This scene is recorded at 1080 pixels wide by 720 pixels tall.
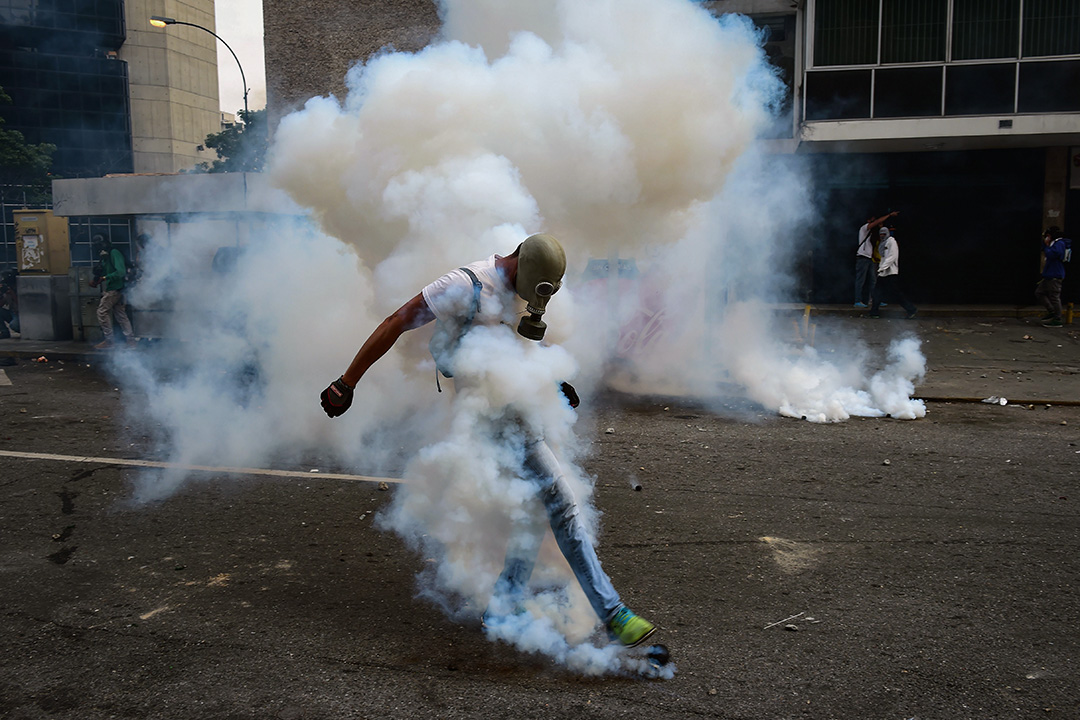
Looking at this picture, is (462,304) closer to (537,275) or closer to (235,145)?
(537,275)

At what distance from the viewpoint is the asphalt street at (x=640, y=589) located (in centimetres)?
269

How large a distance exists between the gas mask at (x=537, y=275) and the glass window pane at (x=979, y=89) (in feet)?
42.6

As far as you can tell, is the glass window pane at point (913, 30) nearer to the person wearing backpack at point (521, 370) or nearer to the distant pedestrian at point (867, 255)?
the distant pedestrian at point (867, 255)

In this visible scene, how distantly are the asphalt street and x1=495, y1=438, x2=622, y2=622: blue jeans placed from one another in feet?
0.82

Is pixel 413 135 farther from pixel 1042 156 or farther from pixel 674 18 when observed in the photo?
pixel 1042 156

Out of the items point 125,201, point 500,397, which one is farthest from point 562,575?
point 125,201

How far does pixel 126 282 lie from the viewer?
11945mm

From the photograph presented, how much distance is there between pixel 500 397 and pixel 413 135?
86.3 inches

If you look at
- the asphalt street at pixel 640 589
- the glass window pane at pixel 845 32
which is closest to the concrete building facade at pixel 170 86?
the glass window pane at pixel 845 32

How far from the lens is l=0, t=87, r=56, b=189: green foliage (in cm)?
1962

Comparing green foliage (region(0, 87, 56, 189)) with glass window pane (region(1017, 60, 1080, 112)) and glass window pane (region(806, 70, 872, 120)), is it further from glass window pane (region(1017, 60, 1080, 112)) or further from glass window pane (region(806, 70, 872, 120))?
glass window pane (region(1017, 60, 1080, 112))

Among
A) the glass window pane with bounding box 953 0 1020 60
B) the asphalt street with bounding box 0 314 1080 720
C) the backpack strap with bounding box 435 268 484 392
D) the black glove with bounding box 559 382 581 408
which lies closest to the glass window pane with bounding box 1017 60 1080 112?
the glass window pane with bounding box 953 0 1020 60

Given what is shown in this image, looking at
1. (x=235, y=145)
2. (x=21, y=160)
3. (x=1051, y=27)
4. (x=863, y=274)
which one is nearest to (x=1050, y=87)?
(x=1051, y=27)

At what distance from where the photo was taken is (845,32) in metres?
13.7
